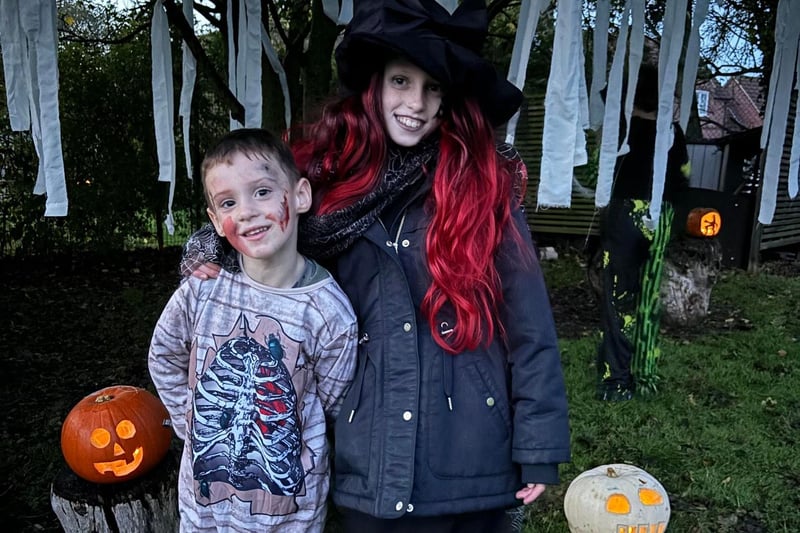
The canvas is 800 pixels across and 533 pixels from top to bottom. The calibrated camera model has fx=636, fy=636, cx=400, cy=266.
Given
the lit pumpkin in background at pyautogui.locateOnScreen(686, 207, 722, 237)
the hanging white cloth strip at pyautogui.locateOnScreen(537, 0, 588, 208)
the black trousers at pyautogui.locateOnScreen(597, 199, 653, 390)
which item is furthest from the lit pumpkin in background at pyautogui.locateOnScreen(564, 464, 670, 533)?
the lit pumpkin in background at pyautogui.locateOnScreen(686, 207, 722, 237)

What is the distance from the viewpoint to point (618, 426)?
3754mm

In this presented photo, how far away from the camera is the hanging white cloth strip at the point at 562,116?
1.87 meters

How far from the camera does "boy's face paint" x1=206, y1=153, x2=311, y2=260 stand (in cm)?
140

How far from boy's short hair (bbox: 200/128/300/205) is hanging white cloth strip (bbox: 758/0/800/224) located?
5.39 ft

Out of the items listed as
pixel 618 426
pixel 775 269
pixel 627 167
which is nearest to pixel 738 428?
pixel 618 426

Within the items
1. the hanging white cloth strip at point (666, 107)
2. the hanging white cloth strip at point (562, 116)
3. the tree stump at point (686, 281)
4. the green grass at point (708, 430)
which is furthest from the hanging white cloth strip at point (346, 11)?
the tree stump at point (686, 281)

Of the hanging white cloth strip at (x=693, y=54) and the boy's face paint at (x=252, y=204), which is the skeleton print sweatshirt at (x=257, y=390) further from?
the hanging white cloth strip at (x=693, y=54)

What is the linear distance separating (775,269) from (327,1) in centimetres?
895

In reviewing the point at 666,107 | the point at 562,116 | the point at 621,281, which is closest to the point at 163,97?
the point at 562,116

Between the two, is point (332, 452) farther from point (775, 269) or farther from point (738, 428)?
point (775, 269)

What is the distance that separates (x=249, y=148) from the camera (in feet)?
4.68

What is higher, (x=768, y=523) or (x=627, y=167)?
(x=627, y=167)

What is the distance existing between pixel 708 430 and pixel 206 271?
3334 mm

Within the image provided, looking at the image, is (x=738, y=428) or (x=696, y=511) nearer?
(x=696, y=511)
